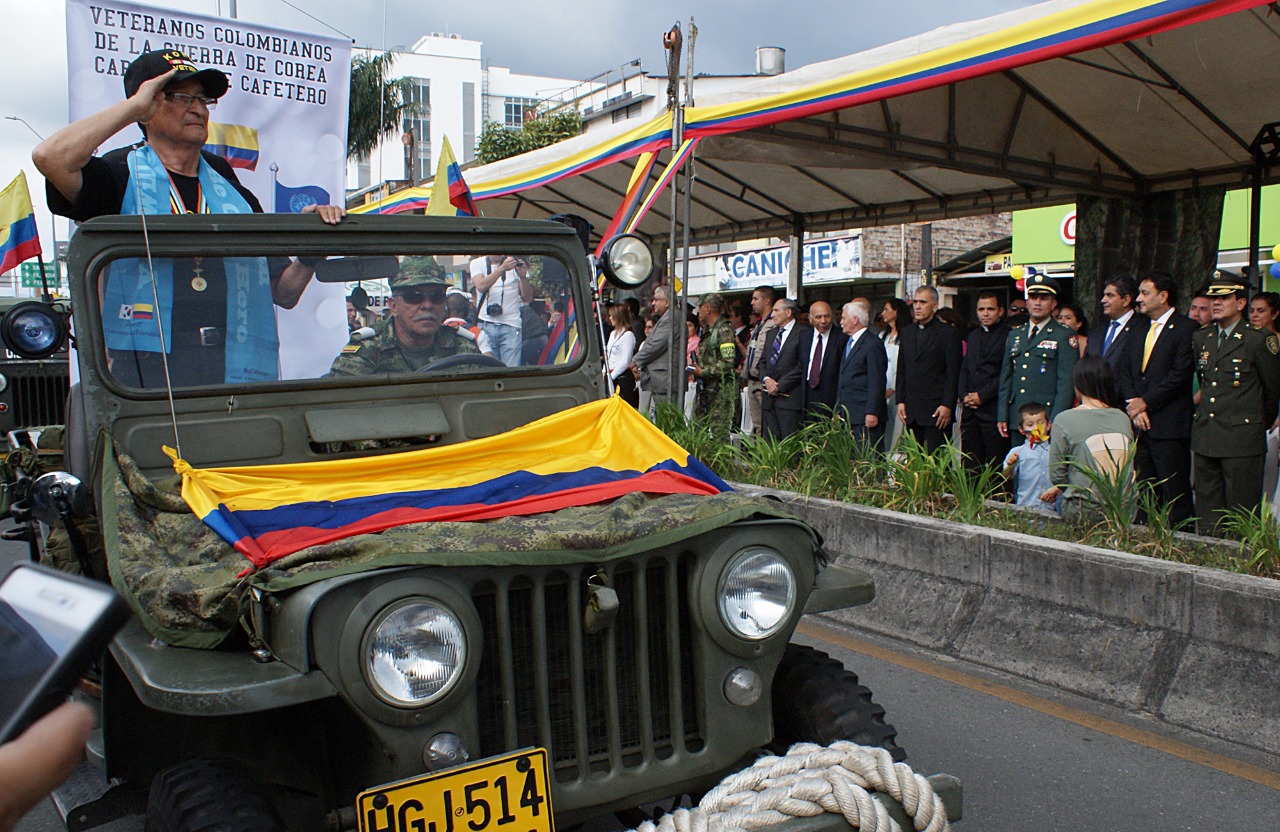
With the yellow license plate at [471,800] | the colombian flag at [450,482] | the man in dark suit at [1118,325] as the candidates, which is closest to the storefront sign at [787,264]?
the man in dark suit at [1118,325]

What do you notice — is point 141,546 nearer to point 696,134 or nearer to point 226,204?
point 226,204

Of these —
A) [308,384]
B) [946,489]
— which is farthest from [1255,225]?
[308,384]

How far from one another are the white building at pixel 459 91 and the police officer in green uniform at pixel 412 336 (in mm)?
49045

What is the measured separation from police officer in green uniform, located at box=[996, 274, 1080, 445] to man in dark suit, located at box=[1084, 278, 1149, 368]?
0.19 metres

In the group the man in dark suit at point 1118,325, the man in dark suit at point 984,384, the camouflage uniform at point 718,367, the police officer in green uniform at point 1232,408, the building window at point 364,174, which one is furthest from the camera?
the building window at point 364,174

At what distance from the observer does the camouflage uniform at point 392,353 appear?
3.50 meters

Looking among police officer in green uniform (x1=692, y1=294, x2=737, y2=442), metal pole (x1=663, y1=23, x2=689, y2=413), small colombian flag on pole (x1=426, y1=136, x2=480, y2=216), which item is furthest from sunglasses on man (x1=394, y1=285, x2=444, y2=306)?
police officer in green uniform (x1=692, y1=294, x2=737, y2=442)

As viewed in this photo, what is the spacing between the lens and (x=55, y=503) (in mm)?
2840

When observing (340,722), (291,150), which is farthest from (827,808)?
(291,150)

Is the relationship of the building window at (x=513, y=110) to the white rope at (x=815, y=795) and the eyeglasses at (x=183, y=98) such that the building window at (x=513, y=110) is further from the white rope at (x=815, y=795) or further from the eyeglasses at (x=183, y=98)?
the white rope at (x=815, y=795)

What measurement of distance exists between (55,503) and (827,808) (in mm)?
2073

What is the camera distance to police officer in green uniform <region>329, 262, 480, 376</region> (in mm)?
3525

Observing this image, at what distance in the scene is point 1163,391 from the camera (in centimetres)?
688

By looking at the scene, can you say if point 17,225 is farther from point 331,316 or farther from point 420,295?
point 420,295
